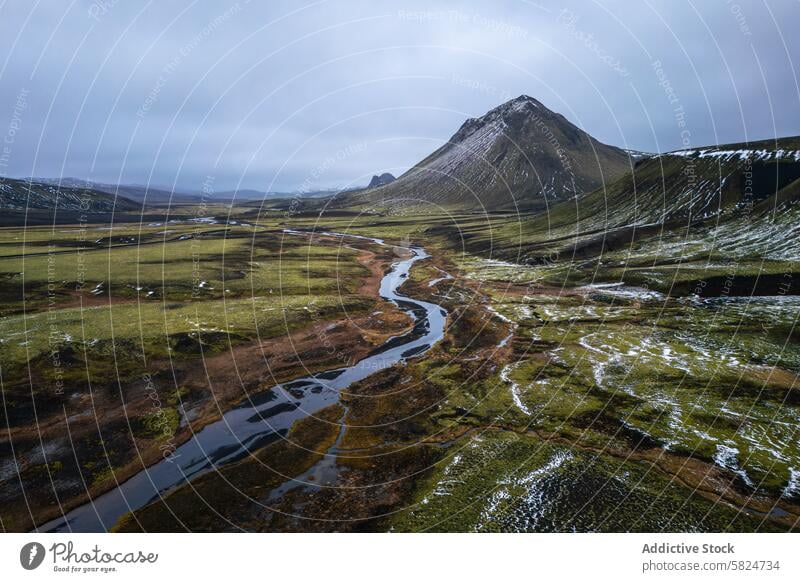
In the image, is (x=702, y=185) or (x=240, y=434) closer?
(x=240, y=434)

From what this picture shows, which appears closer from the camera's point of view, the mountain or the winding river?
the winding river

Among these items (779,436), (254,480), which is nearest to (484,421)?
(254,480)

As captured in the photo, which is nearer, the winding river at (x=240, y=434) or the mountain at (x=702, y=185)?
the winding river at (x=240, y=434)

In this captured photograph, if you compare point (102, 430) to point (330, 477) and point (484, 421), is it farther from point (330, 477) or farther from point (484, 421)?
point (484, 421)

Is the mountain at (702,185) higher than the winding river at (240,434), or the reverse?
the mountain at (702,185)

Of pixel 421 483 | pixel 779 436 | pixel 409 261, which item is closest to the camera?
pixel 421 483

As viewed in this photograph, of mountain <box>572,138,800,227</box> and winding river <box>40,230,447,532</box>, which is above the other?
mountain <box>572,138,800,227</box>

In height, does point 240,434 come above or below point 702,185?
below

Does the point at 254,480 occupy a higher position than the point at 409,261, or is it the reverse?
the point at 409,261
